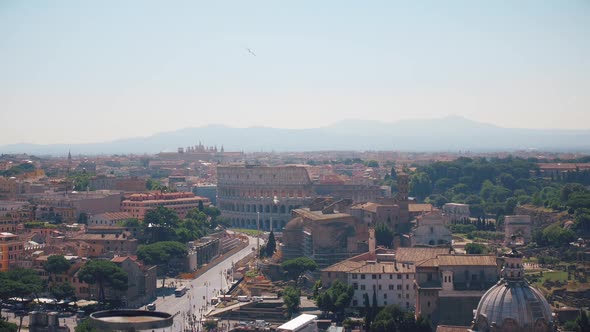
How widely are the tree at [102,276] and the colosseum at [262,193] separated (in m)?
38.6

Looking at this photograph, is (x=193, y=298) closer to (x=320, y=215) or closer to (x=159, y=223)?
(x=320, y=215)

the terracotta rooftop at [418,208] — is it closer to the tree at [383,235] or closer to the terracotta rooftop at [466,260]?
the tree at [383,235]

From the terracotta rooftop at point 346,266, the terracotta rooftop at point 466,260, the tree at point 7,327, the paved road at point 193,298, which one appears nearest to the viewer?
the tree at point 7,327

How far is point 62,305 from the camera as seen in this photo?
4912 centimetres

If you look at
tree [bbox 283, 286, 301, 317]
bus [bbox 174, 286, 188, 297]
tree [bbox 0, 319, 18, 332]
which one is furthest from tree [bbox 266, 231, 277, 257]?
tree [bbox 0, 319, 18, 332]

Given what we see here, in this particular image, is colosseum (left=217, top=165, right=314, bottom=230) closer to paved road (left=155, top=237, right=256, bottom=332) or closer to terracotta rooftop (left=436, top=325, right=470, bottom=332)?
paved road (left=155, top=237, right=256, bottom=332)

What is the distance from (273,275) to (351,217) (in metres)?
5.71

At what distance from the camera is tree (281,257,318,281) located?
53.6 m

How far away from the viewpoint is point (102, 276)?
167ft

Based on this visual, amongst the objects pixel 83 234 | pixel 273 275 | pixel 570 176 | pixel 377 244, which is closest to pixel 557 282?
pixel 377 244

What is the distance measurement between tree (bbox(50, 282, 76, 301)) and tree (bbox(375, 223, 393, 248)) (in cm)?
1697

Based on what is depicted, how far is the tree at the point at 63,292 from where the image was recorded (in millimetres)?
50094

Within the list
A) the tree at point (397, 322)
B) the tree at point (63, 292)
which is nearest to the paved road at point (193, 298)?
the tree at point (63, 292)

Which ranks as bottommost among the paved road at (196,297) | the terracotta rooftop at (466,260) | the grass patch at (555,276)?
the paved road at (196,297)
